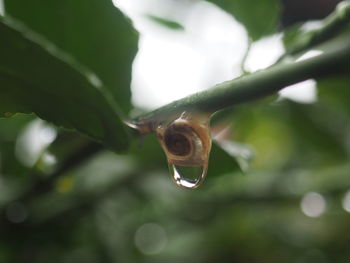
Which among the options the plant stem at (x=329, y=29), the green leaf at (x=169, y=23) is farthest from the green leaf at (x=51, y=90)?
the green leaf at (x=169, y=23)

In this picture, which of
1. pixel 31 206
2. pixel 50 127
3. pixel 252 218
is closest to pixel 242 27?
pixel 50 127

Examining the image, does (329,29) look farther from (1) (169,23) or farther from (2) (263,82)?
(1) (169,23)

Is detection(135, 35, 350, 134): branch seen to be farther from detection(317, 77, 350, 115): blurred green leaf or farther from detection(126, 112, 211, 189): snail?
detection(317, 77, 350, 115): blurred green leaf

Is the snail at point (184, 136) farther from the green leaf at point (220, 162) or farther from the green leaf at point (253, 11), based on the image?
the green leaf at point (253, 11)

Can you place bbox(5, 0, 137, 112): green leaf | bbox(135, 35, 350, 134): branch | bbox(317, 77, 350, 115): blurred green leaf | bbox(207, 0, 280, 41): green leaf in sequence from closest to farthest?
bbox(135, 35, 350, 134): branch
bbox(5, 0, 137, 112): green leaf
bbox(207, 0, 280, 41): green leaf
bbox(317, 77, 350, 115): blurred green leaf

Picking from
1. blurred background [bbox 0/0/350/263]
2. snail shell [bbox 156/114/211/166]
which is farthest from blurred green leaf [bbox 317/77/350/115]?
snail shell [bbox 156/114/211/166]

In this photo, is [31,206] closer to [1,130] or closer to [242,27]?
[1,130]

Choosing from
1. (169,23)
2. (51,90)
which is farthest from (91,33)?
(169,23)
